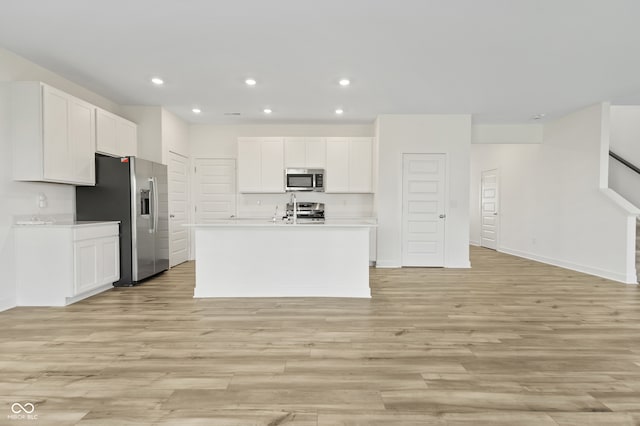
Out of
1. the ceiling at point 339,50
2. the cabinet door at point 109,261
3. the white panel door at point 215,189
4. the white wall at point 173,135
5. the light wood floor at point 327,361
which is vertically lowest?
the light wood floor at point 327,361

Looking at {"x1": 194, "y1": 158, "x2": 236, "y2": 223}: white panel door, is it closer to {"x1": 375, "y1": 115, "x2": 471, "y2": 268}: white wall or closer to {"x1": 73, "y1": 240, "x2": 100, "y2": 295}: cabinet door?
{"x1": 73, "y1": 240, "x2": 100, "y2": 295}: cabinet door

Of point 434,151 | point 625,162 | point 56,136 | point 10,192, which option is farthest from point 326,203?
point 625,162

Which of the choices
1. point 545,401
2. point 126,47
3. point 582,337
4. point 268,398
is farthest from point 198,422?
point 126,47

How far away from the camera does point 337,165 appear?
6.62 meters

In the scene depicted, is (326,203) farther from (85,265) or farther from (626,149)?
(626,149)

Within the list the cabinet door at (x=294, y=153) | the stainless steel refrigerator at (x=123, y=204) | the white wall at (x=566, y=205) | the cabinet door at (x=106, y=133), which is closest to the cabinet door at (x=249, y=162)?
the cabinet door at (x=294, y=153)

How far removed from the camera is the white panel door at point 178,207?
243 inches

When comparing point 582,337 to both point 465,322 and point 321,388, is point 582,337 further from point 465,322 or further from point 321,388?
point 321,388

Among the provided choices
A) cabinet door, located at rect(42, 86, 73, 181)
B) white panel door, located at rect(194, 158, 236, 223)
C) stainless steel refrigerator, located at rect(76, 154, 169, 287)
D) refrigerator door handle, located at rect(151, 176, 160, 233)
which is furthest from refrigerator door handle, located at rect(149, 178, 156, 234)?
white panel door, located at rect(194, 158, 236, 223)

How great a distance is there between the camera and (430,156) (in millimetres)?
6250

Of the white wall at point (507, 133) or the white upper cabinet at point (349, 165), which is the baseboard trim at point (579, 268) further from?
the white upper cabinet at point (349, 165)

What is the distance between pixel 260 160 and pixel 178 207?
1.82 meters

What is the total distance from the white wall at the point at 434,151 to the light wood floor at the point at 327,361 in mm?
2108

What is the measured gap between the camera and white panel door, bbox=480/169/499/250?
8391mm
